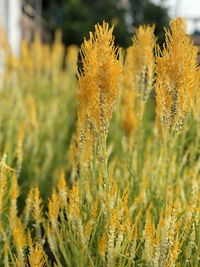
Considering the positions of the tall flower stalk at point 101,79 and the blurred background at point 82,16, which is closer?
the tall flower stalk at point 101,79

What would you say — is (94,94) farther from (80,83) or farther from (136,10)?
(136,10)

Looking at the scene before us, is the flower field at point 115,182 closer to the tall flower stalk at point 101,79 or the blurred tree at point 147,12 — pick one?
the tall flower stalk at point 101,79

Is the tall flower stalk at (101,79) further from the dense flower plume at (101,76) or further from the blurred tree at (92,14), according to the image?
the blurred tree at (92,14)

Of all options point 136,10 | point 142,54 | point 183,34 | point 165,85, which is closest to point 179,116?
point 165,85

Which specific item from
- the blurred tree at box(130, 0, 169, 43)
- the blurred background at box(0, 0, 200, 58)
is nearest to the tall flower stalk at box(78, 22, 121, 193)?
the blurred background at box(0, 0, 200, 58)

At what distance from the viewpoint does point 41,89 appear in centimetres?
427

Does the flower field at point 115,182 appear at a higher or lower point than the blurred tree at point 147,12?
lower

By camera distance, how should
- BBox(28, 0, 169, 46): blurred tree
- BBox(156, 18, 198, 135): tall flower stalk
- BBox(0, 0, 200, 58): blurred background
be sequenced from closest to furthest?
BBox(156, 18, 198, 135): tall flower stalk, BBox(0, 0, 200, 58): blurred background, BBox(28, 0, 169, 46): blurred tree

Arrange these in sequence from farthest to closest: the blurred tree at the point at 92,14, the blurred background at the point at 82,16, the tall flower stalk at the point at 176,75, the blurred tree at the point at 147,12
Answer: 1. the blurred tree at the point at 147,12
2. the blurred tree at the point at 92,14
3. the blurred background at the point at 82,16
4. the tall flower stalk at the point at 176,75

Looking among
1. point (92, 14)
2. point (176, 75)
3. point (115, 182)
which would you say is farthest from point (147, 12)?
point (176, 75)

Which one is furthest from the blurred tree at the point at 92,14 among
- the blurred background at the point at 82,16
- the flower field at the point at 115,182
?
the flower field at the point at 115,182

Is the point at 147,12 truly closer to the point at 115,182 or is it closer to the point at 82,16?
the point at 82,16

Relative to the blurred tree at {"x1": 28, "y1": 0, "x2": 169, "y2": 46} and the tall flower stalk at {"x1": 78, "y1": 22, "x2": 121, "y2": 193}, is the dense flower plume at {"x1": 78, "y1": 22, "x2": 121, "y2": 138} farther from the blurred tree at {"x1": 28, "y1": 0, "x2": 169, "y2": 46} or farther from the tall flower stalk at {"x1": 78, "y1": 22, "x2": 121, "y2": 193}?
the blurred tree at {"x1": 28, "y1": 0, "x2": 169, "y2": 46}

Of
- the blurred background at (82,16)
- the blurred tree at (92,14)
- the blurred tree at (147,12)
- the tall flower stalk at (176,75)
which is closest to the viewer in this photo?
the tall flower stalk at (176,75)
